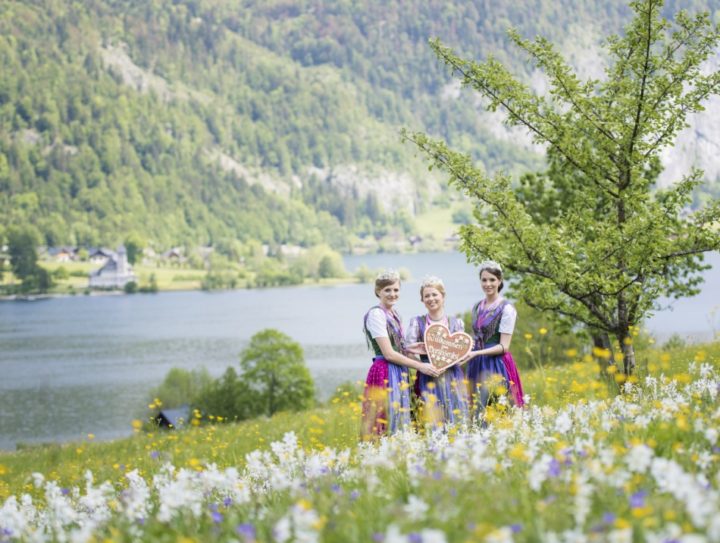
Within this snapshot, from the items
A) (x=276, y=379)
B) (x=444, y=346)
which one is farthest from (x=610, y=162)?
(x=276, y=379)

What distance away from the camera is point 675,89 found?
1200 cm

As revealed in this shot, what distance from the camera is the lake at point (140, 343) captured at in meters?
71.3

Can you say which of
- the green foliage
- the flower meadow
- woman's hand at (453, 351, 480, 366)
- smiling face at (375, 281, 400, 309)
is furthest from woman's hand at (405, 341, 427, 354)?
the green foliage

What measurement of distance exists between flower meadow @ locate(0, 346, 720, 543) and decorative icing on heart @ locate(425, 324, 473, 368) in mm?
2241

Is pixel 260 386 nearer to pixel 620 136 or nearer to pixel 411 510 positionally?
pixel 620 136

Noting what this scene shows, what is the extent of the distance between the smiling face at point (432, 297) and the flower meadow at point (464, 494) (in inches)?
91.7

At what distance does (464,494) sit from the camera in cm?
430

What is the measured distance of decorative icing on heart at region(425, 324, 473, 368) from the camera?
9055mm

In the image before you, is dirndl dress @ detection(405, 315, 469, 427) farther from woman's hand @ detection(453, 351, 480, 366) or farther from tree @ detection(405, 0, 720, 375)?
tree @ detection(405, 0, 720, 375)

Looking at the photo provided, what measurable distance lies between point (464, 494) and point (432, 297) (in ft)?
15.4

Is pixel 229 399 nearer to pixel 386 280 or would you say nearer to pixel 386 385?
pixel 386 385

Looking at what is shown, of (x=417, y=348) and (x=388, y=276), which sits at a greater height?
(x=388, y=276)

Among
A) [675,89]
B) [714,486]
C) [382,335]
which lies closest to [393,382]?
[382,335]

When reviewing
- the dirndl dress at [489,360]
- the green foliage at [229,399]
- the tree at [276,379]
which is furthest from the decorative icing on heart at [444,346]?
the tree at [276,379]
